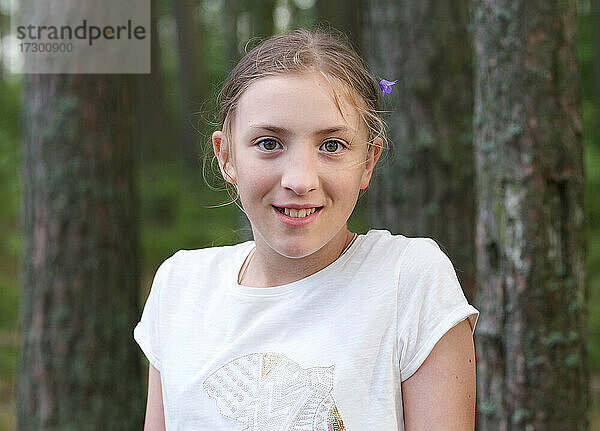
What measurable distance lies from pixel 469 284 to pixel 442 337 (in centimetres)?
263

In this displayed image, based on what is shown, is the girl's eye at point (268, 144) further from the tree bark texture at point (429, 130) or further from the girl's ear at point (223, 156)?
the tree bark texture at point (429, 130)

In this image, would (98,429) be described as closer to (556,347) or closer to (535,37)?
(556,347)

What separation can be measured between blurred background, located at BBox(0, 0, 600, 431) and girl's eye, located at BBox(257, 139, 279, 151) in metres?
0.33

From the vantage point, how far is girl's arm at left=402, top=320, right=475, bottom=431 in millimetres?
1438

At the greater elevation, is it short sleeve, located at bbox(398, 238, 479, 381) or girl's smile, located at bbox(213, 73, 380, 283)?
girl's smile, located at bbox(213, 73, 380, 283)

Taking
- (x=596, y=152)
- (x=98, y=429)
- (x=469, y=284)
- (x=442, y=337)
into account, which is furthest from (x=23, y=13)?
(x=596, y=152)

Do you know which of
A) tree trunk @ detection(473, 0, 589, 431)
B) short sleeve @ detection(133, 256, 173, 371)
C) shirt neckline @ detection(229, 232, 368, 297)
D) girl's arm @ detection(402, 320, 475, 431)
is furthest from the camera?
tree trunk @ detection(473, 0, 589, 431)

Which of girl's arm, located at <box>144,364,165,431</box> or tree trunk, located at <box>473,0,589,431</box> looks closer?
girl's arm, located at <box>144,364,165,431</box>

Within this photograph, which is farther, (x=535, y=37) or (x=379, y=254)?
(x=535, y=37)

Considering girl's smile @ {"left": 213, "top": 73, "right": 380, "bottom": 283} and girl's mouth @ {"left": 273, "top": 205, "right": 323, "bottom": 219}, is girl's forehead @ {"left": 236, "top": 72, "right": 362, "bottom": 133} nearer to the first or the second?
girl's smile @ {"left": 213, "top": 73, "right": 380, "bottom": 283}

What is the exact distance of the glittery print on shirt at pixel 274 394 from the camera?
57.6 inches

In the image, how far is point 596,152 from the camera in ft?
32.6

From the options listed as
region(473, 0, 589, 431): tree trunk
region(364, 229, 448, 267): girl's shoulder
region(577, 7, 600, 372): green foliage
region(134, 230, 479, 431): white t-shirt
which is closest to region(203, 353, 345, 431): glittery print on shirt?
region(134, 230, 479, 431): white t-shirt

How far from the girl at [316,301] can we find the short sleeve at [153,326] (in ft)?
0.17
